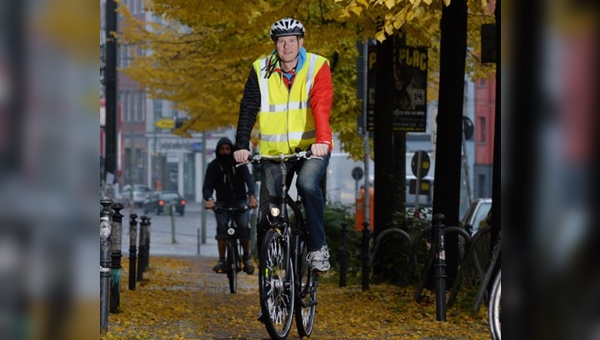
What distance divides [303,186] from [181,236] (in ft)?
147

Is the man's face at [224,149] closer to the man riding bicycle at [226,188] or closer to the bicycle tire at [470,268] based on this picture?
the man riding bicycle at [226,188]

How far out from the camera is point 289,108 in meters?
8.82

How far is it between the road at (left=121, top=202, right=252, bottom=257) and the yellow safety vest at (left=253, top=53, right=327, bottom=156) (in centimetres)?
2340

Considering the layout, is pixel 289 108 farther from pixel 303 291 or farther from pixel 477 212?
pixel 477 212

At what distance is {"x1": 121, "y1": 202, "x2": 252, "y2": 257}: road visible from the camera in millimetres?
38969

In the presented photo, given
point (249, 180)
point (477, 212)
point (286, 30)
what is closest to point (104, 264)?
point (286, 30)

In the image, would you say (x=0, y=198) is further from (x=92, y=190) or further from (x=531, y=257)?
(x=531, y=257)

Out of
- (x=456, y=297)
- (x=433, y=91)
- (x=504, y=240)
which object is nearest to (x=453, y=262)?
(x=456, y=297)

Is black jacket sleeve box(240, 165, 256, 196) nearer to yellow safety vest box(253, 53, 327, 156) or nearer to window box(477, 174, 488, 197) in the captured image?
yellow safety vest box(253, 53, 327, 156)

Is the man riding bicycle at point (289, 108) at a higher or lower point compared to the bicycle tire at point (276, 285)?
higher

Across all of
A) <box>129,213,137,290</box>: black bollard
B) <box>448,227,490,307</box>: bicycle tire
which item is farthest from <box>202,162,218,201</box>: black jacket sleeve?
<box>448,227,490,307</box>: bicycle tire

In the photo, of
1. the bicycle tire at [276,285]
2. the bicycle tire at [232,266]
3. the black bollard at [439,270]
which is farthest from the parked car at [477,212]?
the bicycle tire at [276,285]

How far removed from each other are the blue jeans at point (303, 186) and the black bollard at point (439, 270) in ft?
9.24

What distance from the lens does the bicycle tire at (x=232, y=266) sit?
1586cm
